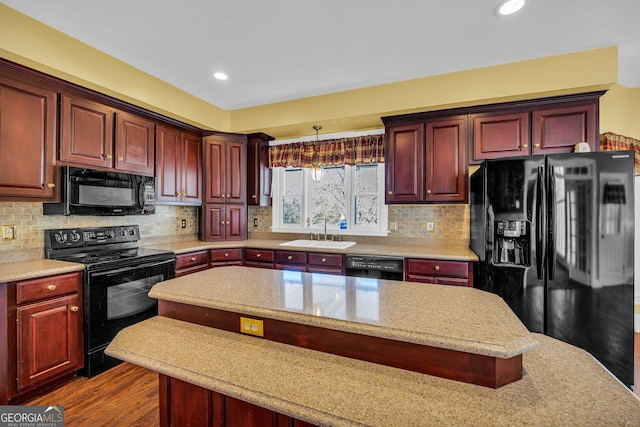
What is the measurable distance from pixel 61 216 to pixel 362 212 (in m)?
3.02

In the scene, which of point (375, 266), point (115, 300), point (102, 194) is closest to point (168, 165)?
point (102, 194)

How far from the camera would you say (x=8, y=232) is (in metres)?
2.31

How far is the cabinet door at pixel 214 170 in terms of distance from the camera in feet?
12.2

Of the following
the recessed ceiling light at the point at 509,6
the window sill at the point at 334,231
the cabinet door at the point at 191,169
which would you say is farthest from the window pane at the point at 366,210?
the recessed ceiling light at the point at 509,6

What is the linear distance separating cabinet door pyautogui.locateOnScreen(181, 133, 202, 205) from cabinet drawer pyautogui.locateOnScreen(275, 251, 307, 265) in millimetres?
1236

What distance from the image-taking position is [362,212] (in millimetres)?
3717

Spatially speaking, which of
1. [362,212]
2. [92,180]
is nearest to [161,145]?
[92,180]

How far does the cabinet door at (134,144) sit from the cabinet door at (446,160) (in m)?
2.87

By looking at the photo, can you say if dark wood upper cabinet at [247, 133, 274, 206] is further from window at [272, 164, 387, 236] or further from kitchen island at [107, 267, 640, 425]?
kitchen island at [107, 267, 640, 425]

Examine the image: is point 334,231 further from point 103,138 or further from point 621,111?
point 621,111

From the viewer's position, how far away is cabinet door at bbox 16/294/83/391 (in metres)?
1.94

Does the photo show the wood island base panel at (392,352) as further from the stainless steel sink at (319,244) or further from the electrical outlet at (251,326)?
the stainless steel sink at (319,244)

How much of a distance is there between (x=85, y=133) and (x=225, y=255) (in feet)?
5.81

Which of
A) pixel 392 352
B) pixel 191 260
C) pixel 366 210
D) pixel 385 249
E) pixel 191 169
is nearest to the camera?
pixel 392 352
